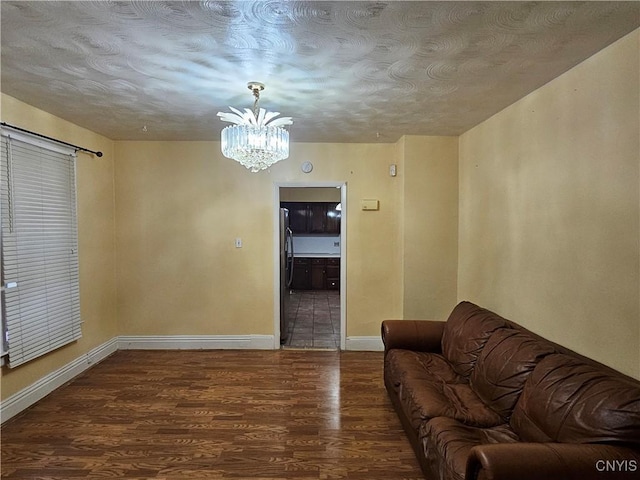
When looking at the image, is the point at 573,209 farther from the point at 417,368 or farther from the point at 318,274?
the point at 318,274

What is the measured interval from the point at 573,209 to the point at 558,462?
1399mm

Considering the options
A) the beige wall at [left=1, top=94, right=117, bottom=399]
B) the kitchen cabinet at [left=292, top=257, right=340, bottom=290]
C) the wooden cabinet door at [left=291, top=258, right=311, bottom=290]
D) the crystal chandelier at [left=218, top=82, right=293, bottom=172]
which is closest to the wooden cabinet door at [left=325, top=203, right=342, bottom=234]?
the kitchen cabinet at [left=292, top=257, right=340, bottom=290]

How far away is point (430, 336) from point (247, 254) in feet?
7.31

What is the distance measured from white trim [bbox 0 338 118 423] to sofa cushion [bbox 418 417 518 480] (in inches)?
118

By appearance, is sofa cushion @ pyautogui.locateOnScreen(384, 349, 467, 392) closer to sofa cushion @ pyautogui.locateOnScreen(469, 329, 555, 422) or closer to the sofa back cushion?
sofa cushion @ pyautogui.locateOnScreen(469, 329, 555, 422)

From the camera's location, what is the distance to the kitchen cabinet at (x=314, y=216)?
25.6 ft

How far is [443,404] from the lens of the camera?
6.79 ft

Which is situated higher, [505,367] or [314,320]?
[505,367]

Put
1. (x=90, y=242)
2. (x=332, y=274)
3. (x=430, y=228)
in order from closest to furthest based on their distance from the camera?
(x=90, y=242), (x=430, y=228), (x=332, y=274)

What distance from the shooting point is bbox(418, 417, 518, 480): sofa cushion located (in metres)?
1.60

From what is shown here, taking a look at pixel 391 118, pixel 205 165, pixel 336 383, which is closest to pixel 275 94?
pixel 391 118

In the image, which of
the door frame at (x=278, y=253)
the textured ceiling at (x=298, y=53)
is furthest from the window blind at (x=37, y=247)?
the door frame at (x=278, y=253)

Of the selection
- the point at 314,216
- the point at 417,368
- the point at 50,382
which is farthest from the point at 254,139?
the point at 314,216

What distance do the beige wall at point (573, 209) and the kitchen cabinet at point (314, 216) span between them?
480 centimetres
